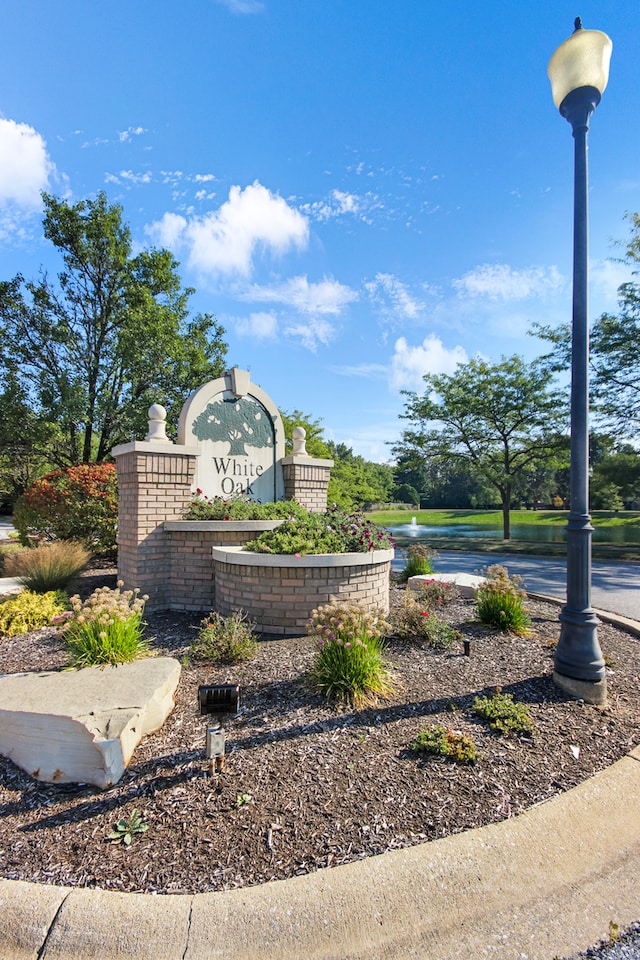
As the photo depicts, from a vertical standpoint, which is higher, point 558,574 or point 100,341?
point 100,341

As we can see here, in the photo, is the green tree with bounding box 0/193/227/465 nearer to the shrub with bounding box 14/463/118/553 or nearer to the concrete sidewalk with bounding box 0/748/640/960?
the shrub with bounding box 14/463/118/553

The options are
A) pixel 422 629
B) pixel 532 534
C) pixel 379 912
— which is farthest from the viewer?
pixel 532 534

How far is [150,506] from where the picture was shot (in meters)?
5.98

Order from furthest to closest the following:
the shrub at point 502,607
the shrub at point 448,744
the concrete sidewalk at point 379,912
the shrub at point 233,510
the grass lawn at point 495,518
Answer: the grass lawn at point 495,518 → the shrub at point 233,510 → the shrub at point 502,607 → the shrub at point 448,744 → the concrete sidewalk at point 379,912

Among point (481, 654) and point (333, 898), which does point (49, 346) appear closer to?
point (481, 654)

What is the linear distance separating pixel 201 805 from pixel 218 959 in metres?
0.76

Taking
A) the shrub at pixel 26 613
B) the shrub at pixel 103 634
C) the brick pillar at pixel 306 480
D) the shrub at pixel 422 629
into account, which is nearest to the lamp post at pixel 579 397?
the shrub at pixel 422 629

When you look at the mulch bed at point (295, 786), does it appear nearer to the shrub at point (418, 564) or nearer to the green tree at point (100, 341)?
the shrub at point (418, 564)

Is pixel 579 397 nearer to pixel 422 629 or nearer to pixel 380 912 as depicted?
pixel 422 629

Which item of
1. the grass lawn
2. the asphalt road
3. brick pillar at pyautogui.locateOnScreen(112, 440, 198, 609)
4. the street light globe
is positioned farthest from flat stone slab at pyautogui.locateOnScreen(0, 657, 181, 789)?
the grass lawn

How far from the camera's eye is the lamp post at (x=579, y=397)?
338 centimetres

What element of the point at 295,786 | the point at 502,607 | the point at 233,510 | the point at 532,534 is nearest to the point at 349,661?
the point at 295,786

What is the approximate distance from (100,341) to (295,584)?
1158cm

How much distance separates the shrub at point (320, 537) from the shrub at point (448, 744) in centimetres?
251
